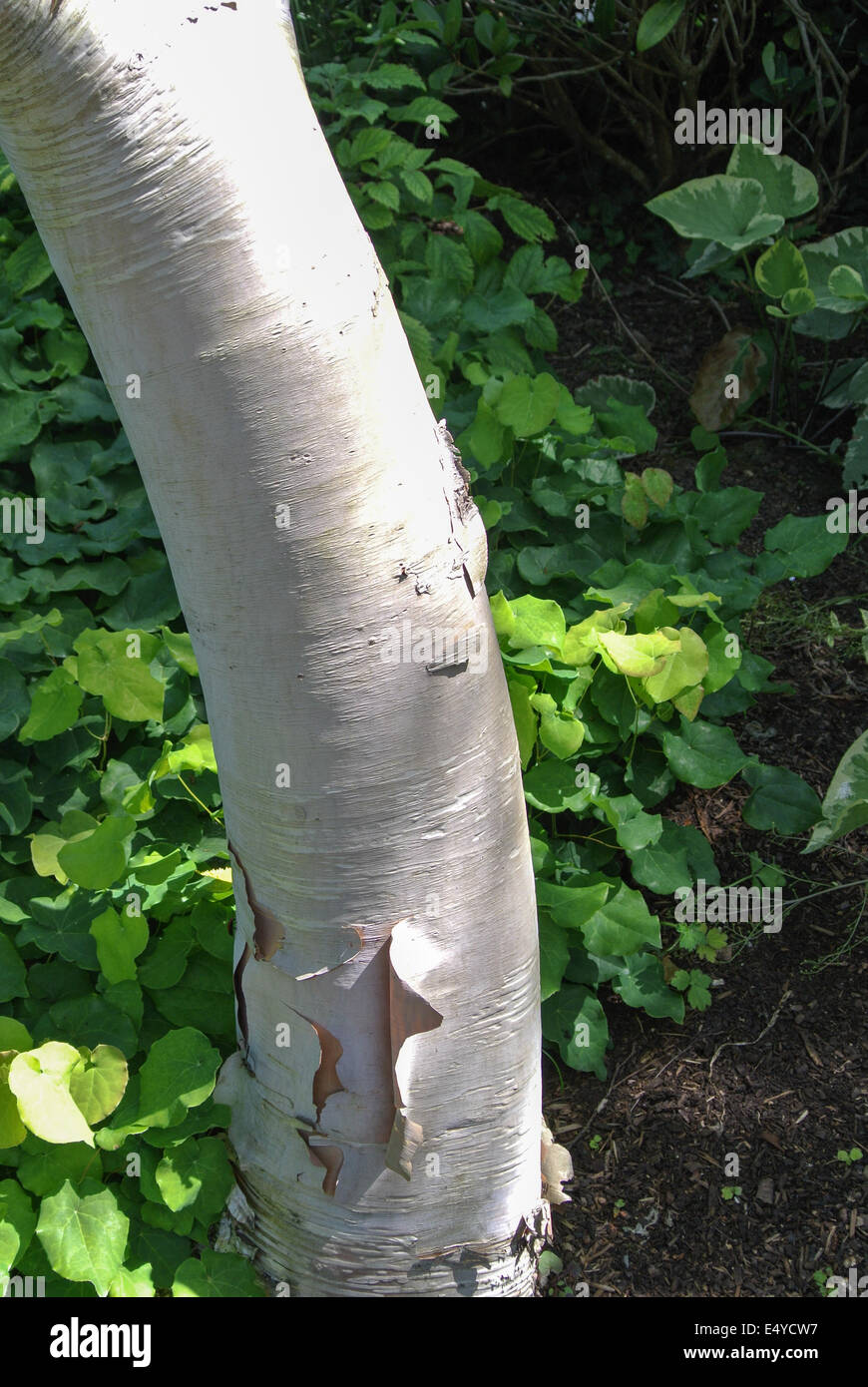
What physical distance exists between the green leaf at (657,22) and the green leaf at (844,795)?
201 cm

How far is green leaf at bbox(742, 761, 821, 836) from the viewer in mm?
2197

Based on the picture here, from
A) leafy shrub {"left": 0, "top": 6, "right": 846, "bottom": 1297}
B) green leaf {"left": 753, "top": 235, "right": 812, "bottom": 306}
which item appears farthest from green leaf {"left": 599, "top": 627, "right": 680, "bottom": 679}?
green leaf {"left": 753, "top": 235, "right": 812, "bottom": 306}

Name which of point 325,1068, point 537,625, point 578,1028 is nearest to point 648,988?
point 578,1028

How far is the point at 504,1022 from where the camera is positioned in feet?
4.93

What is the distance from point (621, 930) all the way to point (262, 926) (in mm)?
765

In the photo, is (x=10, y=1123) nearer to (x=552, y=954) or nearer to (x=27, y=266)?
(x=552, y=954)

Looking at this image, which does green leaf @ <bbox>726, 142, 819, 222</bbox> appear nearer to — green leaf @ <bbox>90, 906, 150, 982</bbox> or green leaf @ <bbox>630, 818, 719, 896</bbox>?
green leaf @ <bbox>630, 818, 719, 896</bbox>

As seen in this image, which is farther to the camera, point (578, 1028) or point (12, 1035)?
point (578, 1028)

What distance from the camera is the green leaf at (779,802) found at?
7.21ft

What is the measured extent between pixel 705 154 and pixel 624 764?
2.33 metres

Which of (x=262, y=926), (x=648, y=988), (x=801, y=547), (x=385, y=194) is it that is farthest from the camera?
(x=385, y=194)

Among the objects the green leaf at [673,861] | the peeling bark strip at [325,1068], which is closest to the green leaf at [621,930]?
the green leaf at [673,861]

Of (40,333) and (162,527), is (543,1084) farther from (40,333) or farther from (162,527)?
(40,333)

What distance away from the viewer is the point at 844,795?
6.45 ft
